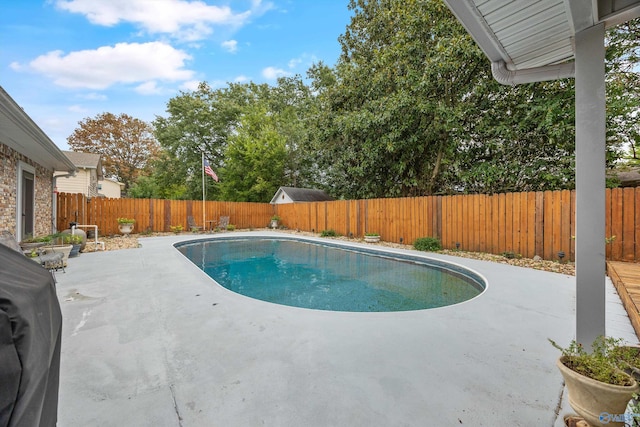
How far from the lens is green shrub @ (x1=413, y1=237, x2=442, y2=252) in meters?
7.60

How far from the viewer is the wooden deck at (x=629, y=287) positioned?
7.81 ft

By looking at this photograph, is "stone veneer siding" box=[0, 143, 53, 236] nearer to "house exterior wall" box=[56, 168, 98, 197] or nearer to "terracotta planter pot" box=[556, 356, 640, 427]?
"house exterior wall" box=[56, 168, 98, 197]

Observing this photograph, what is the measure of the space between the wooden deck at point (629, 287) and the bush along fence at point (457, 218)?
3.26ft

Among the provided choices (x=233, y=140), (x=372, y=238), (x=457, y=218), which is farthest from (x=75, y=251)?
(x=233, y=140)

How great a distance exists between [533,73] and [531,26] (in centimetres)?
52

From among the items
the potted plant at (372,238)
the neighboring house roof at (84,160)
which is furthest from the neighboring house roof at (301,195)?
the neighboring house roof at (84,160)

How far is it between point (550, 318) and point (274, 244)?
8390 millimetres

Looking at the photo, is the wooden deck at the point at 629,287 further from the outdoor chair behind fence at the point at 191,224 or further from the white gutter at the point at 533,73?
the outdoor chair behind fence at the point at 191,224

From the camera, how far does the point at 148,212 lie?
39.3ft

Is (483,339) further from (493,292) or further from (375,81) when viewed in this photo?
(375,81)

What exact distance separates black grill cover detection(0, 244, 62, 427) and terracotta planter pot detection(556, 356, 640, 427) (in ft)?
6.44

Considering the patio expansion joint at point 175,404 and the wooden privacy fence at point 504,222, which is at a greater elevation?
the wooden privacy fence at point 504,222

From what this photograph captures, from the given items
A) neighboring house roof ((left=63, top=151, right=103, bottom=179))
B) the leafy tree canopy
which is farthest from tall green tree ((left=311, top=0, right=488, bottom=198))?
the leafy tree canopy

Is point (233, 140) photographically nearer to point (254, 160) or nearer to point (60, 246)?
point (254, 160)
